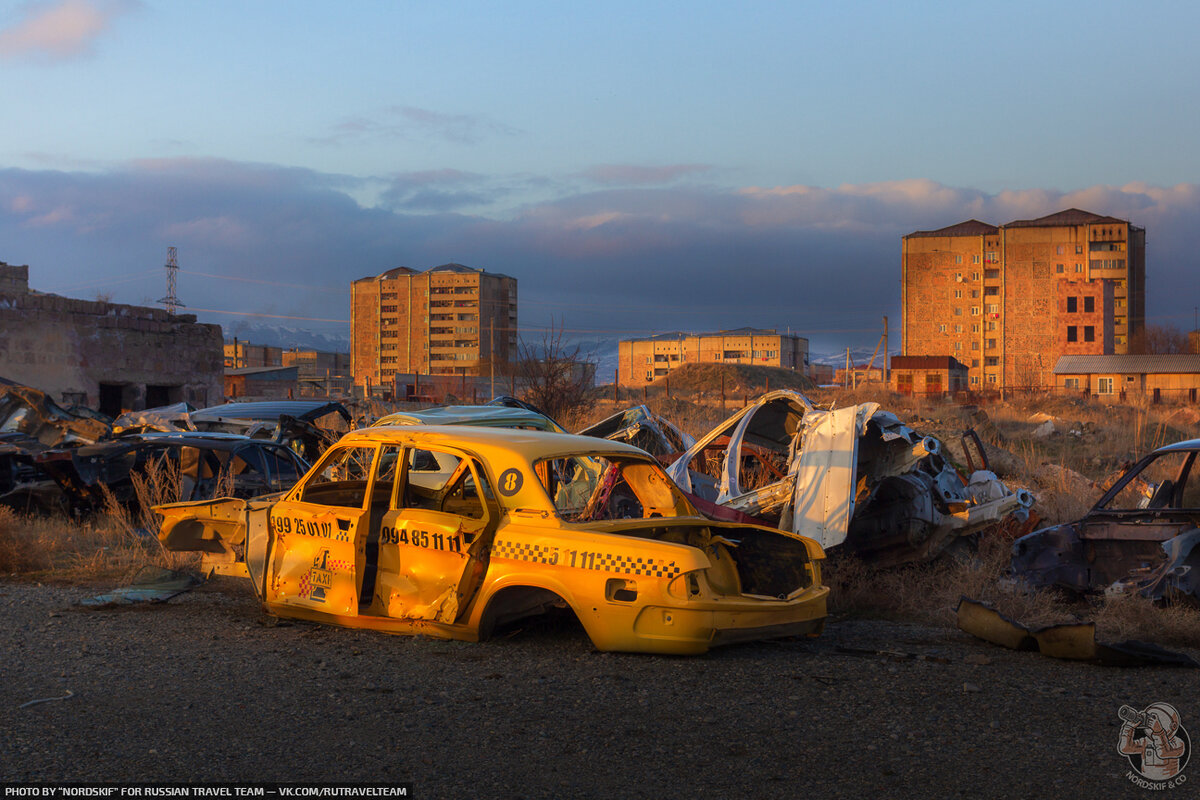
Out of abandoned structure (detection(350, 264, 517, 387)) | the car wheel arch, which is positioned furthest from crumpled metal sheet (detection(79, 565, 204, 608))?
abandoned structure (detection(350, 264, 517, 387))

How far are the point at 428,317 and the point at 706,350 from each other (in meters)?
42.1

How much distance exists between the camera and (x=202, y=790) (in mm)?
4168

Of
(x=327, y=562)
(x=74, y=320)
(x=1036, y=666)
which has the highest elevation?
(x=74, y=320)

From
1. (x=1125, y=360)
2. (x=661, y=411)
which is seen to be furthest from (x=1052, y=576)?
(x=1125, y=360)

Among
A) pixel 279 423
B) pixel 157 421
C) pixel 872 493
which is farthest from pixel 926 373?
pixel 872 493

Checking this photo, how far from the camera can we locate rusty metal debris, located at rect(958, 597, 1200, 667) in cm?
666

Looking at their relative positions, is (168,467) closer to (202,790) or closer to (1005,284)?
(202,790)

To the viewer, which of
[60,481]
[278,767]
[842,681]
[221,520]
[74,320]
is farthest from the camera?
[74,320]

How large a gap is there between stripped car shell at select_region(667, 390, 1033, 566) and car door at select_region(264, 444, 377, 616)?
3806mm

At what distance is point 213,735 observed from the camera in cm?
498

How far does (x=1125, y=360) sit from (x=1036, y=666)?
74017 millimetres

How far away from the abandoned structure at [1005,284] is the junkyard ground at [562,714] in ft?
356

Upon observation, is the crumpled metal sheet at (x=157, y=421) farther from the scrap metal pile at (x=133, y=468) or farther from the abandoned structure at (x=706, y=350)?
the abandoned structure at (x=706, y=350)

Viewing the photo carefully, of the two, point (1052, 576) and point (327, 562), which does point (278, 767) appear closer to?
point (327, 562)
